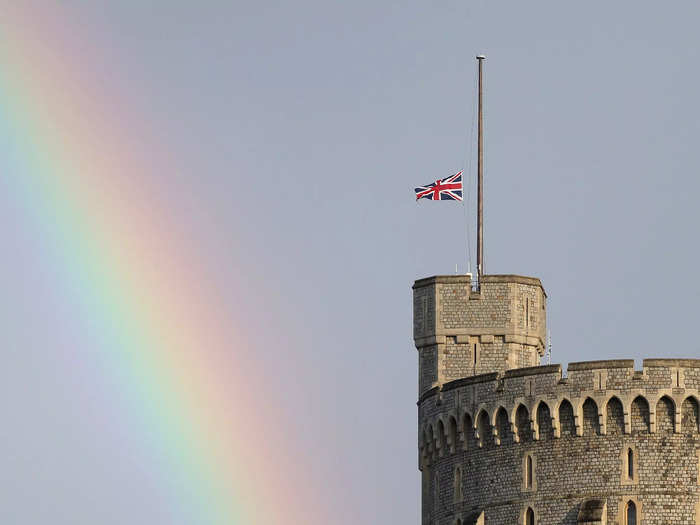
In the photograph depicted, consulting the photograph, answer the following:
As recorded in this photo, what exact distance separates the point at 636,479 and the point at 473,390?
995cm

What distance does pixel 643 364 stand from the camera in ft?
352

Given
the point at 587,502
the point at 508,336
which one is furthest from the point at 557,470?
the point at 508,336

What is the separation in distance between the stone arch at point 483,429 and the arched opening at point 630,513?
8155 millimetres

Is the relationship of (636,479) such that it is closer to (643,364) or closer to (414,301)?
(643,364)

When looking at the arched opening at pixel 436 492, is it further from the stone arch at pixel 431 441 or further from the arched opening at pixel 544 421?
the arched opening at pixel 544 421

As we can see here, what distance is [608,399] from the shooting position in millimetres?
107188

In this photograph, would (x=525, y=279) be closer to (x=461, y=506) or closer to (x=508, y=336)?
(x=508, y=336)

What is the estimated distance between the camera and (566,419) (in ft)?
355

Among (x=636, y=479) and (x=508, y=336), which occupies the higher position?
(x=508, y=336)

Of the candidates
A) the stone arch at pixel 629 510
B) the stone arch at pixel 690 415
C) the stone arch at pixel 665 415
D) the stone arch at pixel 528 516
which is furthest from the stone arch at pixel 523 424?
the stone arch at pixel 690 415

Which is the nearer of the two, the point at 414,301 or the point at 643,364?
the point at 643,364

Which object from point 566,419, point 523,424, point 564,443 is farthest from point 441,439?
point 566,419

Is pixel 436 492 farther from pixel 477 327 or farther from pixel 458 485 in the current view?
pixel 477 327

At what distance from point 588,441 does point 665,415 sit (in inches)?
150
